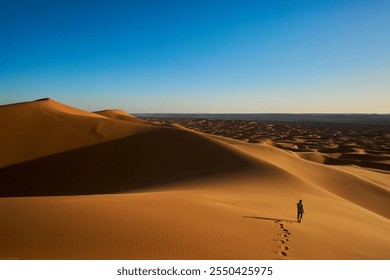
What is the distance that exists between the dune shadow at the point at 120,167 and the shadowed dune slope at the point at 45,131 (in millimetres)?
1313

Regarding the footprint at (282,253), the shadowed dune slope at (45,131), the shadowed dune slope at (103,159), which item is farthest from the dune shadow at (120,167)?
the footprint at (282,253)

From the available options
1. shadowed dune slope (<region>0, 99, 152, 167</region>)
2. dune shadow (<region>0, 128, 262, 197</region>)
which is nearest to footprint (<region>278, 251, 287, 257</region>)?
dune shadow (<region>0, 128, 262, 197</region>)

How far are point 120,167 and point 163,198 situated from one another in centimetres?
974

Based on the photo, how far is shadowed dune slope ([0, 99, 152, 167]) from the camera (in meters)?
21.7

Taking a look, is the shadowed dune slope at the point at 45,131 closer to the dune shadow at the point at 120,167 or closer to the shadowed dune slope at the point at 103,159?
the shadowed dune slope at the point at 103,159

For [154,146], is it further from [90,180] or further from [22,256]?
[22,256]

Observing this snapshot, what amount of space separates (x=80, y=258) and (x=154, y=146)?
17159mm

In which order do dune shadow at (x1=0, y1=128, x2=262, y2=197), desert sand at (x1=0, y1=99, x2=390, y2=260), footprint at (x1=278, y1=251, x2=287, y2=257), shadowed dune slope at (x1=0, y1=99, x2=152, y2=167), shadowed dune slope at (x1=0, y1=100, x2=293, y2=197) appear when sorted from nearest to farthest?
desert sand at (x1=0, y1=99, x2=390, y2=260) → footprint at (x1=278, y1=251, x2=287, y2=257) → dune shadow at (x1=0, y1=128, x2=262, y2=197) → shadowed dune slope at (x1=0, y1=100, x2=293, y2=197) → shadowed dune slope at (x1=0, y1=99, x2=152, y2=167)

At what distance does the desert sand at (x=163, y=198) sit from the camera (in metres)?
6.45

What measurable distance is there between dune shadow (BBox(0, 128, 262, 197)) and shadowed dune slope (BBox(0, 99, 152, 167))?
1313mm

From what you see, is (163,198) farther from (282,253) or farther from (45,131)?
(45,131)

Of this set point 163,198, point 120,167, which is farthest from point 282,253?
point 120,167

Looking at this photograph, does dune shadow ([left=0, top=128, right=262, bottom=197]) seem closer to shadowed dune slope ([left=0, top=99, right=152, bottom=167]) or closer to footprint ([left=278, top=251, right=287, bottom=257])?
shadowed dune slope ([left=0, top=99, right=152, bottom=167])
